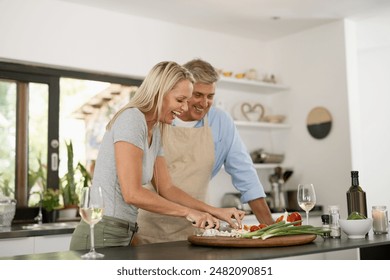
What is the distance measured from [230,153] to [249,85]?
2.58 metres

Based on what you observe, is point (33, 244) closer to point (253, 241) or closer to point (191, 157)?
point (191, 157)

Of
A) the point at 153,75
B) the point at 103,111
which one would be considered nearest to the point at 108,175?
the point at 153,75

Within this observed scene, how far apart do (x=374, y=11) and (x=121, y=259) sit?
4.00 meters

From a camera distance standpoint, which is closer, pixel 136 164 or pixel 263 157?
pixel 136 164

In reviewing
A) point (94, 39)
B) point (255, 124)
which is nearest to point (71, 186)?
point (94, 39)

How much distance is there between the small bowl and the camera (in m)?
2.10

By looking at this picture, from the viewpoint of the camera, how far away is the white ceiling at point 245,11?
4426 millimetres

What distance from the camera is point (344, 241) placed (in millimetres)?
1996

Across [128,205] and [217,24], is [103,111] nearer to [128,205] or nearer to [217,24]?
[217,24]

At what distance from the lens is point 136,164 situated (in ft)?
6.30

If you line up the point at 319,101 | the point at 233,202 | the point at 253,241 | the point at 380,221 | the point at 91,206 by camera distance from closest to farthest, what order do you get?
the point at 91,206 → the point at 253,241 → the point at 380,221 → the point at 233,202 → the point at 319,101

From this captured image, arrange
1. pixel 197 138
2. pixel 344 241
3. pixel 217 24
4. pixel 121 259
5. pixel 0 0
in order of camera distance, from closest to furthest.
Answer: pixel 121 259 → pixel 344 241 → pixel 197 138 → pixel 0 0 → pixel 217 24

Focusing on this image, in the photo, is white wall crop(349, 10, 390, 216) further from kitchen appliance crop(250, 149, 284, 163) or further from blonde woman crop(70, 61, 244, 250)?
blonde woman crop(70, 61, 244, 250)

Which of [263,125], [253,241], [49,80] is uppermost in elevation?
[49,80]
